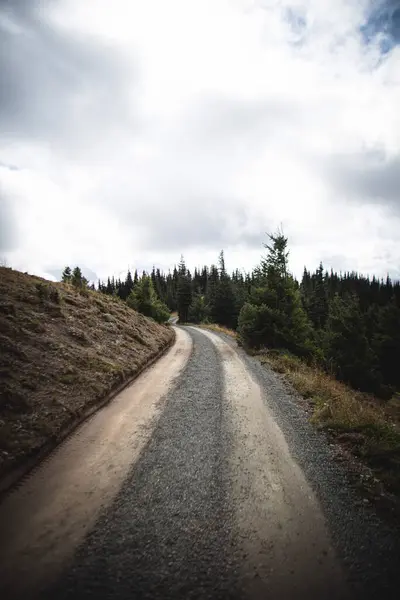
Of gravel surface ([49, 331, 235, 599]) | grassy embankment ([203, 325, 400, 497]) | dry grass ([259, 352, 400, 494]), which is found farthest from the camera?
dry grass ([259, 352, 400, 494])

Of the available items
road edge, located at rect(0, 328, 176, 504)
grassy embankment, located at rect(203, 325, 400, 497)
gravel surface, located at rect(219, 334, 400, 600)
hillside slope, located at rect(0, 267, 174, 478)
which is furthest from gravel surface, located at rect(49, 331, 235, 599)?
grassy embankment, located at rect(203, 325, 400, 497)

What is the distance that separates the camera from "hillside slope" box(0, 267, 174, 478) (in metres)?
6.59

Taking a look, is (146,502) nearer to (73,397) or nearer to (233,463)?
(233,463)

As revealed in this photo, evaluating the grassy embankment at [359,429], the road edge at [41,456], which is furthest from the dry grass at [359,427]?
the road edge at [41,456]

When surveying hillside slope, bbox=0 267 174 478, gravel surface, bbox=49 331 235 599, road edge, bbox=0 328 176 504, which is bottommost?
gravel surface, bbox=49 331 235 599

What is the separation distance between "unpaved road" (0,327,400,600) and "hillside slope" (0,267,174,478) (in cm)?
78

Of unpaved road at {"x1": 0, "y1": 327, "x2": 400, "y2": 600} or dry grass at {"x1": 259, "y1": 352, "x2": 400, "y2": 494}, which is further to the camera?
dry grass at {"x1": 259, "y1": 352, "x2": 400, "y2": 494}

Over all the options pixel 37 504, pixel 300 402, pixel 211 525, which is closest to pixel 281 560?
pixel 211 525

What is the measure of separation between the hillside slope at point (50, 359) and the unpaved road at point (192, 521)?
2.57ft

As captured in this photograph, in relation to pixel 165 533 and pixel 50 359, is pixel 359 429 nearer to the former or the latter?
pixel 165 533

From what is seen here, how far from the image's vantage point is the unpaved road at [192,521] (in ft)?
11.4

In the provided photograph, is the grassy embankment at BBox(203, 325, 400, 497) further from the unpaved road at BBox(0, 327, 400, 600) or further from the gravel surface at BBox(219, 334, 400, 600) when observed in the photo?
the unpaved road at BBox(0, 327, 400, 600)

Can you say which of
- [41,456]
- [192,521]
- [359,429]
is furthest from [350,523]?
[41,456]

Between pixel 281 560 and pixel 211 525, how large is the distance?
1100 mm
